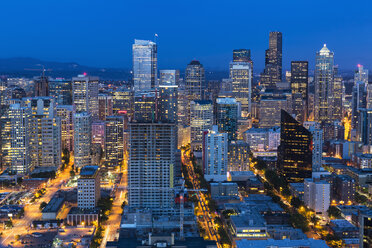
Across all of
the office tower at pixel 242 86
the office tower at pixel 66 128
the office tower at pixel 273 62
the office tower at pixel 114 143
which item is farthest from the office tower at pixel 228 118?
the office tower at pixel 273 62

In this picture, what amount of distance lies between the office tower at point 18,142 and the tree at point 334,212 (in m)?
21.9

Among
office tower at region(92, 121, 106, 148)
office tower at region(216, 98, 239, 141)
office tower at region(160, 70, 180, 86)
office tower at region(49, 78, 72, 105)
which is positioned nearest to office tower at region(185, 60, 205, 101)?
office tower at region(160, 70, 180, 86)

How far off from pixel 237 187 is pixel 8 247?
14.4m

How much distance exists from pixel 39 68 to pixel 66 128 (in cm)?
1281

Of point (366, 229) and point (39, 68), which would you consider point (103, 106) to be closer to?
point (39, 68)

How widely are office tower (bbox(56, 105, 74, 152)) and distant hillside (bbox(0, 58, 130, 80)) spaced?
9794 millimetres

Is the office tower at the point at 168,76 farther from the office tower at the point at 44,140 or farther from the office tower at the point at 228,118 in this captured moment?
the office tower at the point at 44,140

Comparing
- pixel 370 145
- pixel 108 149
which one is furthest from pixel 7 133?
pixel 370 145

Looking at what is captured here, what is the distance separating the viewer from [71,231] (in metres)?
27.3

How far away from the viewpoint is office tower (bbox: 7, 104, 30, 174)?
40.1 metres

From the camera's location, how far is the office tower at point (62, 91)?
60.5 m

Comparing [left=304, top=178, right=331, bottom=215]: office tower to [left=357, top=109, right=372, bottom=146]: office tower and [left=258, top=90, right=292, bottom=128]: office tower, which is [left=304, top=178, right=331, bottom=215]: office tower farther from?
[left=258, top=90, right=292, bottom=128]: office tower

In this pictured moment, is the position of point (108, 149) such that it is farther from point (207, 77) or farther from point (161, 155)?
point (207, 77)

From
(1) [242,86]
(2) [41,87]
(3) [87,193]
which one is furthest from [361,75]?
(3) [87,193]
